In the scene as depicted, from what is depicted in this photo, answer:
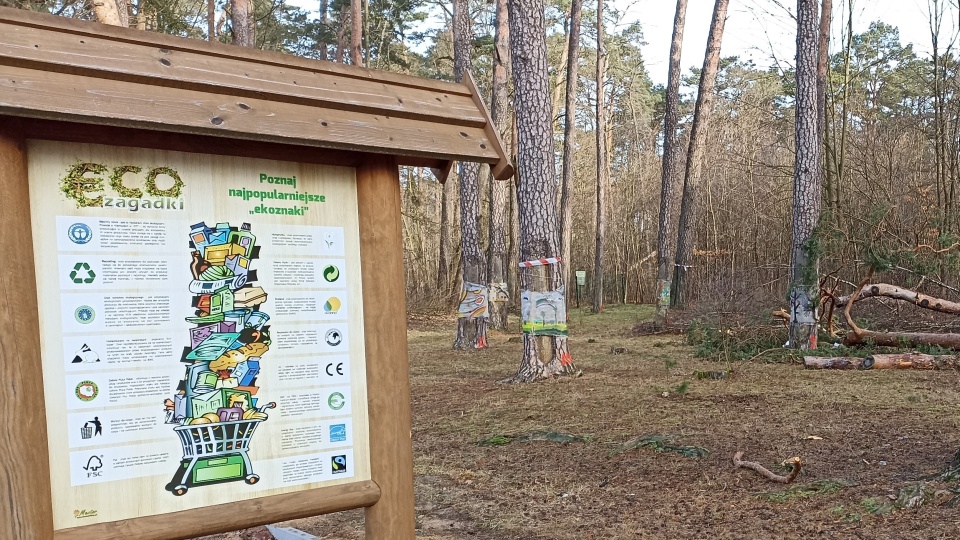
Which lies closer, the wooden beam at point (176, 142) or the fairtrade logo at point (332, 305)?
the wooden beam at point (176, 142)

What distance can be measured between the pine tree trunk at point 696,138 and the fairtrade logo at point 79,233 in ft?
54.0

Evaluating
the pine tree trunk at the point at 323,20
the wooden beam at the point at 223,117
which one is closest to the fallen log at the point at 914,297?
the wooden beam at the point at 223,117

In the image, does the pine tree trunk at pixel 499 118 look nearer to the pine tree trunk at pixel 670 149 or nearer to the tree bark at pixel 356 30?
the tree bark at pixel 356 30

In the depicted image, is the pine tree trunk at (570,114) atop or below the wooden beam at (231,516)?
atop

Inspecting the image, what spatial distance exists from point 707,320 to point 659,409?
15.9ft

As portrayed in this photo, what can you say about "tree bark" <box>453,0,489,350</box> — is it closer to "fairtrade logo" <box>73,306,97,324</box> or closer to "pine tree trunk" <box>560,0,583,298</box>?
"pine tree trunk" <box>560,0,583,298</box>

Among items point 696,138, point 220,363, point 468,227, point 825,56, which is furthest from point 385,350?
point 696,138

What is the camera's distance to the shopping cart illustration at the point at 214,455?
8.89 feet

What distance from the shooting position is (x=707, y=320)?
1194cm

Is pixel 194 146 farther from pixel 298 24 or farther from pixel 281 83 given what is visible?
pixel 298 24

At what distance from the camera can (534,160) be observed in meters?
9.62

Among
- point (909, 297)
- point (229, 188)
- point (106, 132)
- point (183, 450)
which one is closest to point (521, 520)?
point (183, 450)

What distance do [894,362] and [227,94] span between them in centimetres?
927

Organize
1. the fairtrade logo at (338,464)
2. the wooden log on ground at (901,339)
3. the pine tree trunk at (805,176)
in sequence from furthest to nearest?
the pine tree trunk at (805,176) → the wooden log on ground at (901,339) → the fairtrade logo at (338,464)
